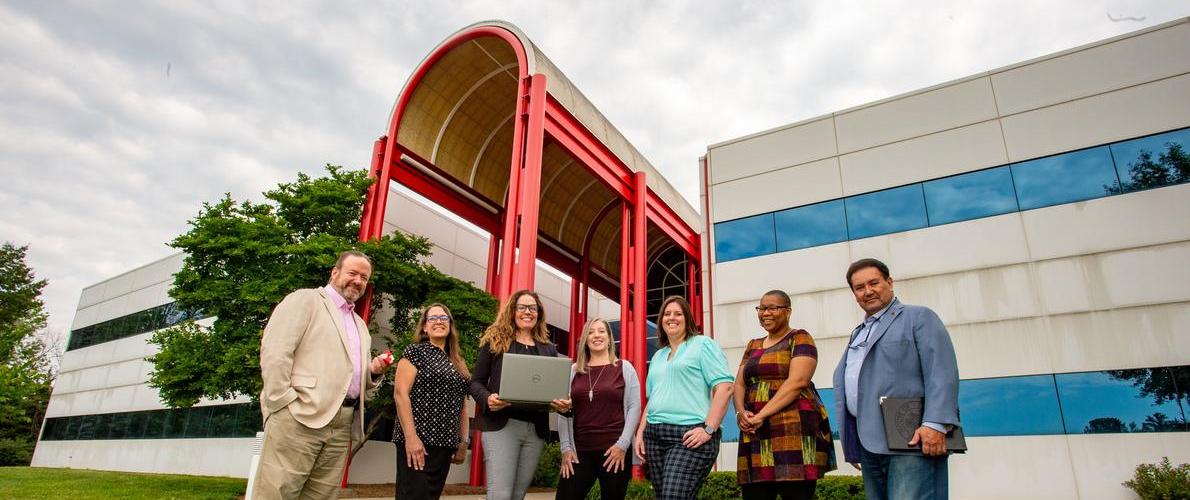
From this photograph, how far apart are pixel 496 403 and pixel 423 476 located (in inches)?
25.2

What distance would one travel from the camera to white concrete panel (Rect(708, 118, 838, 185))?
526 inches

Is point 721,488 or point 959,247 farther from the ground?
point 959,247

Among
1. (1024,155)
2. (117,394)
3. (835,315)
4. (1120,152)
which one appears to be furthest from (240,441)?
(1120,152)

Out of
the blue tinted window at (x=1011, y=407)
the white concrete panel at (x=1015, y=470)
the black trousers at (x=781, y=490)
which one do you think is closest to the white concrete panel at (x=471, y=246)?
the blue tinted window at (x=1011, y=407)

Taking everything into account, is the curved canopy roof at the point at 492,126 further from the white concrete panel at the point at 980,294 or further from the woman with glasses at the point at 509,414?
the woman with glasses at the point at 509,414

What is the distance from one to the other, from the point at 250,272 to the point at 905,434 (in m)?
13.7

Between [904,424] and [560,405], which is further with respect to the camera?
[560,405]

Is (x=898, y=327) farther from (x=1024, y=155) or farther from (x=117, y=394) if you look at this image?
(x=117, y=394)

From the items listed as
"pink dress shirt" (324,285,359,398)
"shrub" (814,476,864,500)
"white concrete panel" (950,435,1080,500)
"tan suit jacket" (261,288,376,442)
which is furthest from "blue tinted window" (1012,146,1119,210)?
"tan suit jacket" (261,288,376,442)

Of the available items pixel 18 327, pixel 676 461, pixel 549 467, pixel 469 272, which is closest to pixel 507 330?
pixel 676 461

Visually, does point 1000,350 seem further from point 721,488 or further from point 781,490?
point 781,490

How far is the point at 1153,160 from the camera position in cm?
1024

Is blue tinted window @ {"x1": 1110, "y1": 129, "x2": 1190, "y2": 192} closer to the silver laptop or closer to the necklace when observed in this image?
the necklace

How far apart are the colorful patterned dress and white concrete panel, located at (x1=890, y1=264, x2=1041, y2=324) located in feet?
29.1
